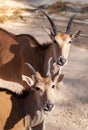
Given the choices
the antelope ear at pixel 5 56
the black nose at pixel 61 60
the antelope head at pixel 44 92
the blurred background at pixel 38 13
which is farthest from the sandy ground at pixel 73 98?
the antelope head at pixel 44 92

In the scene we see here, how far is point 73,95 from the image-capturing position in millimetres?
8766

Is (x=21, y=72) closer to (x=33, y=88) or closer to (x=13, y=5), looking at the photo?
(x=33, y=88)

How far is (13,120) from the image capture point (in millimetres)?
6402

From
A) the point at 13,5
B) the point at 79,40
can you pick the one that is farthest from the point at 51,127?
the point at 13,5

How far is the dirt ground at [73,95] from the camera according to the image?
775cm

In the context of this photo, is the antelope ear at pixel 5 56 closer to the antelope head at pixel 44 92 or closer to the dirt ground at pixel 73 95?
the dirt ground at pixel 73 95

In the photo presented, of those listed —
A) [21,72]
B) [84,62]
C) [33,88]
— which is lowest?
[84,62]

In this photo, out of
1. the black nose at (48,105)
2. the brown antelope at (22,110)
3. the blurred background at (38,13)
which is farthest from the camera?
the blurred background at (38,13)

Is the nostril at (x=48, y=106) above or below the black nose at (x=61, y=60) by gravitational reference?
above

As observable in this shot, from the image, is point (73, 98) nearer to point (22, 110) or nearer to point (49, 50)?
point (49, 50)

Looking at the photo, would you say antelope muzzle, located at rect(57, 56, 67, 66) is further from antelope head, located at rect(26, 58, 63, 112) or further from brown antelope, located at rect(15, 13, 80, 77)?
antelope head, located at rect(26, 58, 63, 112)

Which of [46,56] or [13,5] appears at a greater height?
[46,56]

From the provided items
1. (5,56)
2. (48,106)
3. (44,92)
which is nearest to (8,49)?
(5,56)

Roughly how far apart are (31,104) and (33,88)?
352 mm
